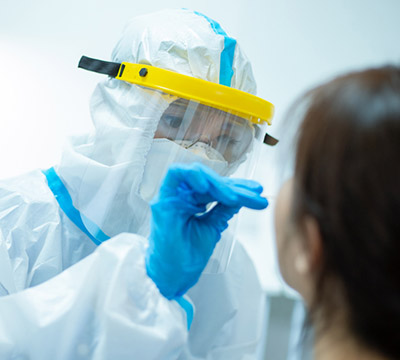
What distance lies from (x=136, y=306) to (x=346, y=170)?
445 millimetres

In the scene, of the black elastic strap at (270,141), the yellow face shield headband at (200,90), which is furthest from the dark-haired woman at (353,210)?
the black elastic strap at (270,141)

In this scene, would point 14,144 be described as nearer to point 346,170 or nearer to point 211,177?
point 211,177

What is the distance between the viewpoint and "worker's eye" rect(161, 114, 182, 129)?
3.13 feet

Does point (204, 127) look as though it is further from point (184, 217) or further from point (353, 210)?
point (353, 210)

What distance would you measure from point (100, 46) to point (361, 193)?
1.34 m

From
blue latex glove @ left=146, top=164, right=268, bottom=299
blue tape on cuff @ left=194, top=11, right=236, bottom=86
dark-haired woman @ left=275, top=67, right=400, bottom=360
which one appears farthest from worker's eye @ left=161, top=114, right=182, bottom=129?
dark-haired woman @ left=275, top=67, right=400, bottom=360

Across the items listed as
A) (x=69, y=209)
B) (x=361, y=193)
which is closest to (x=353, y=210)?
(x=361, y=193)

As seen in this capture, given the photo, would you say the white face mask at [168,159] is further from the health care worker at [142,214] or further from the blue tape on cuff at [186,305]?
the blue tape on cuff at [186,305]

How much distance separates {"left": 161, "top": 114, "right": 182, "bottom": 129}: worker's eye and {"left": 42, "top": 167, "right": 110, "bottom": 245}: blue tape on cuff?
0.29m

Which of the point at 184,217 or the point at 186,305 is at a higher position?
the point at 184,217

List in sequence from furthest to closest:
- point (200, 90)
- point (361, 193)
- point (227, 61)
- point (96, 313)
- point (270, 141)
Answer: point (270, 141) < point (227, 61) < point (200, 90) < point (96, 313) < point (361, 193)

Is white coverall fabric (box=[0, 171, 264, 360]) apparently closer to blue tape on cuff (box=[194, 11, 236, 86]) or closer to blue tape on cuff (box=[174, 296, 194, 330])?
blue tape on cuff (box=[174, 296, 194, 330])

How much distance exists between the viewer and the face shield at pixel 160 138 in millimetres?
917

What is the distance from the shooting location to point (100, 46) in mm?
1541
